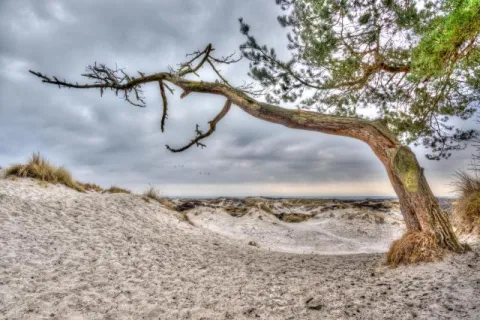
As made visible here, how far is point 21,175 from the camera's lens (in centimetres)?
748

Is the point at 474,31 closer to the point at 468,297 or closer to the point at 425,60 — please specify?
the point at 425,60

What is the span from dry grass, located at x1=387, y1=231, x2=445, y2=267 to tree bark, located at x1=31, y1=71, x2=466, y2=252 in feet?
0.31

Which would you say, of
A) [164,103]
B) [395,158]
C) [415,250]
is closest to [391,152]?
[395,158]

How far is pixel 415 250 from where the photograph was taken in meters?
3.65

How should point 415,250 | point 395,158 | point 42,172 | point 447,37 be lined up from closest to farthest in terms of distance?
1. point 447,37
2. point 415,250
3. point 395,158
4. point 42,172

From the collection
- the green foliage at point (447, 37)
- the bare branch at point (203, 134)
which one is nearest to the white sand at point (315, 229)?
the bare branch at point (203, 134)

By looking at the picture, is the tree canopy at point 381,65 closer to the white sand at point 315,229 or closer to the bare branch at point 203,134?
the bare branch at point 203,134

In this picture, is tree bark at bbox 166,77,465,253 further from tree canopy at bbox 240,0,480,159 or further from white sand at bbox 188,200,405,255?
white sand at bbox 188,200,405,255

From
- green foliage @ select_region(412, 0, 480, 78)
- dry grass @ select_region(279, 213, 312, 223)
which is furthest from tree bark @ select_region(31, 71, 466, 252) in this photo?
dry grass @ select_region(279, 213, 312, 223)

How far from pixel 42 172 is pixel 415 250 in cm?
833

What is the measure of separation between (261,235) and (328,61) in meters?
5.88

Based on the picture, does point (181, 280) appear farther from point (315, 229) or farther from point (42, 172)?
point (315, 229)

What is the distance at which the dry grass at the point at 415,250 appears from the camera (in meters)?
3.57

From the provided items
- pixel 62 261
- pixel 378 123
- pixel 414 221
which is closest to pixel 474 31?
pixel 378 123
